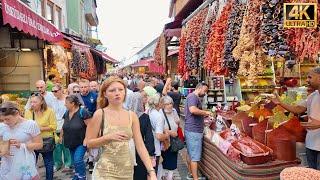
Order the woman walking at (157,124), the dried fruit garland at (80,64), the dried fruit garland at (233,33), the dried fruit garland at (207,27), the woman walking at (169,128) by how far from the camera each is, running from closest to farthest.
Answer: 1. the dried fruit garland at (233,33)
2. the woman walking at (157,124)
3. the dried fruit garland at (207,27)
4. the woman walking at (169,128)
5. the dried fruit garland at (80,64)

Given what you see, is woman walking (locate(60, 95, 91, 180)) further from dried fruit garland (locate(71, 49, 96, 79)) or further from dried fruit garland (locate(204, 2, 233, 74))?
dried fruit garland (locate(71, 49, 96, 79))

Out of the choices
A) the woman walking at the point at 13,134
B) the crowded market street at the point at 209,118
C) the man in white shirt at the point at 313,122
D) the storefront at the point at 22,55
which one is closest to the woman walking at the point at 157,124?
the crowded market street at the point at 209,118

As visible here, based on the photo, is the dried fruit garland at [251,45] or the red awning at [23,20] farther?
the red awning at [23,20]

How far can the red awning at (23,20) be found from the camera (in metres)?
5.77

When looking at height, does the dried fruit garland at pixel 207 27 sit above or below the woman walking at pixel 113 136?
above

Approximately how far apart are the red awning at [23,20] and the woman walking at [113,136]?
297 cm

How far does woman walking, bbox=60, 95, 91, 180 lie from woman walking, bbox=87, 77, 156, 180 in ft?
9.65

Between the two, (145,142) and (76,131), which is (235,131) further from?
(76,131)

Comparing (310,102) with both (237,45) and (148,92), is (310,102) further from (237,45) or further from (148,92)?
(148,92)

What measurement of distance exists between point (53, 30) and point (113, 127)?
21.8 ft

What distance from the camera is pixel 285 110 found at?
502cm

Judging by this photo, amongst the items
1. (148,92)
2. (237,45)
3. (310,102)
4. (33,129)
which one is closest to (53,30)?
(148,92)

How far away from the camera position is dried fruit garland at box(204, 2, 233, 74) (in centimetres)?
498

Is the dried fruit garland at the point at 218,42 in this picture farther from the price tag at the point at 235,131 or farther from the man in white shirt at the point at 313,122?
the man in white shirt at the point at 313,122
